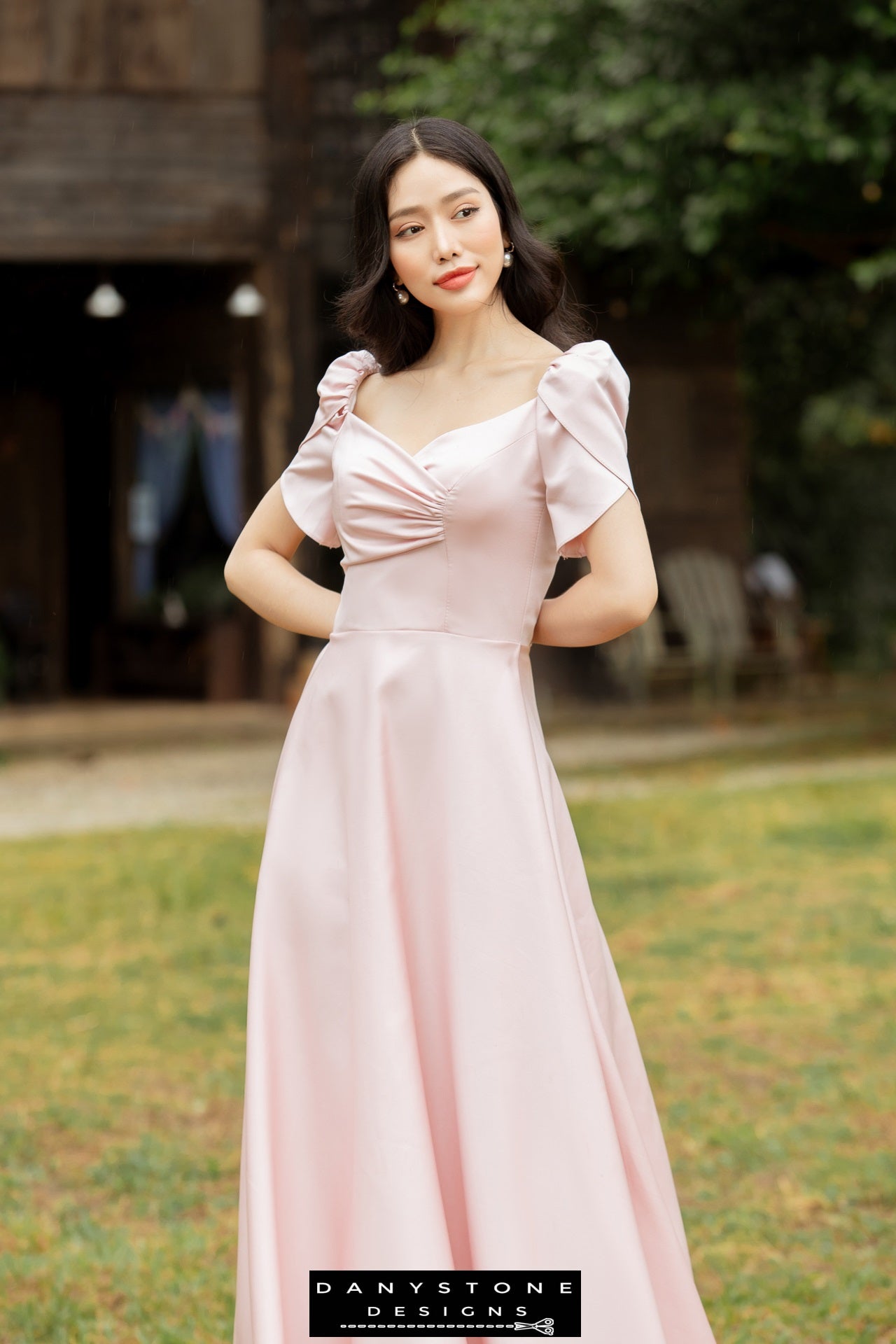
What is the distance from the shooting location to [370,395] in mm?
2229

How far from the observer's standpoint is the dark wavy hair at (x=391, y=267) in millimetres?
2117

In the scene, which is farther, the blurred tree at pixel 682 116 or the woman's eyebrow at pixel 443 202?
the blurred tree at pixel 682 116

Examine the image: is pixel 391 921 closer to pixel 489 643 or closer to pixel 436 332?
pixel 489 643

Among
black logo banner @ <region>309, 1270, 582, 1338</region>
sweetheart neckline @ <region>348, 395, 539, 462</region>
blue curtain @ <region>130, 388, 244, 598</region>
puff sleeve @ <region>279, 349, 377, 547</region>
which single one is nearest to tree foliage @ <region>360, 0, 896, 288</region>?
blue curtain @ <region>130, 388, 244, 598</region>

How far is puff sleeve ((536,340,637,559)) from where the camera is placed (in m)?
1.98

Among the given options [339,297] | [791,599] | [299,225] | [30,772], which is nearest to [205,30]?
[299,225]

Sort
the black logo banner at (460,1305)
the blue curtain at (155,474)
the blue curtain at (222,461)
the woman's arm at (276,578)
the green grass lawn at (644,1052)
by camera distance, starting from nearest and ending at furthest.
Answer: the black logo banner at (460,1305), the woman's arm at (276,578), the green grass lawn at (644,1052), the blue curtain at (222,461), the blue curtain at (155,474)

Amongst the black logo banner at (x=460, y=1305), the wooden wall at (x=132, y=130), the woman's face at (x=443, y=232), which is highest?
the wooden wall at (x=132, y=130)

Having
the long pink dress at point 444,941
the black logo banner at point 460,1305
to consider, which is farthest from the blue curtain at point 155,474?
the black logo banner at point 460,1305

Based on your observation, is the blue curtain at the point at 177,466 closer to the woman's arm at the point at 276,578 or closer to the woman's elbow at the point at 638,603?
the woman's arm at the point at 276,578

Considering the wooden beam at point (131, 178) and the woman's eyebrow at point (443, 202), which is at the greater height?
the wooden beam at point (131, 178)

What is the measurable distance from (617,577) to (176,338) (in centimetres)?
1245

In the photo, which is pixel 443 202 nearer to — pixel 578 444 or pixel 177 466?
pixel 578 444

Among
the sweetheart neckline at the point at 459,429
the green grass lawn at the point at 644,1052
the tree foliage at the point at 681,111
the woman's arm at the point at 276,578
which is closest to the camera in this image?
the sweetheart neckline at the point at 459,429
